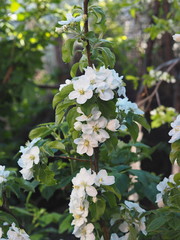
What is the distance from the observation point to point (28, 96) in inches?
141

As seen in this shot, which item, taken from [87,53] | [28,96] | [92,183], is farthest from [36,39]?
[92,183]

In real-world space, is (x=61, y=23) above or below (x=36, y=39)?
above

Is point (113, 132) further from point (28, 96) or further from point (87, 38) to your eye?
point (28, 96)

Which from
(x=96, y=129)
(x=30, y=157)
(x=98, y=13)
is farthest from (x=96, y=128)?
(x=98, y=13)

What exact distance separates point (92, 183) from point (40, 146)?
8.7 inches

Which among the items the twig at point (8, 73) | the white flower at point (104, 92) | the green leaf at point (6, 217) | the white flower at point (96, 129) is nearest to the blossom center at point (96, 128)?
the white flower at point (96, 129)

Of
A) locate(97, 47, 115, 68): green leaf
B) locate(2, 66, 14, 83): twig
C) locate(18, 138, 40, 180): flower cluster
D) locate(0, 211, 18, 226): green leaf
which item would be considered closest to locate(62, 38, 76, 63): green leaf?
locate(97, 47, 115, 68): green leaf

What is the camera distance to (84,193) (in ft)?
3.99

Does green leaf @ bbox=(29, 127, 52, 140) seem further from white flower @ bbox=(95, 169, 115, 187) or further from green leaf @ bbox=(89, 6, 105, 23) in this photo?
green leaf @ bbox=(89, 6, 105, 23)

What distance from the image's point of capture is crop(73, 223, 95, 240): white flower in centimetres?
127

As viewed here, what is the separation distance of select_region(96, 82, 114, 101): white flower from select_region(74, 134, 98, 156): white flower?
14 centimetres

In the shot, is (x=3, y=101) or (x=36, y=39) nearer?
(x=36, y=39)

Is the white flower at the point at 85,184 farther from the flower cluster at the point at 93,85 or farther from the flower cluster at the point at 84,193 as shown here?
the flower cluster at the point at 93,85

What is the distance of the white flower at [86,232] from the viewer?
1.27m
